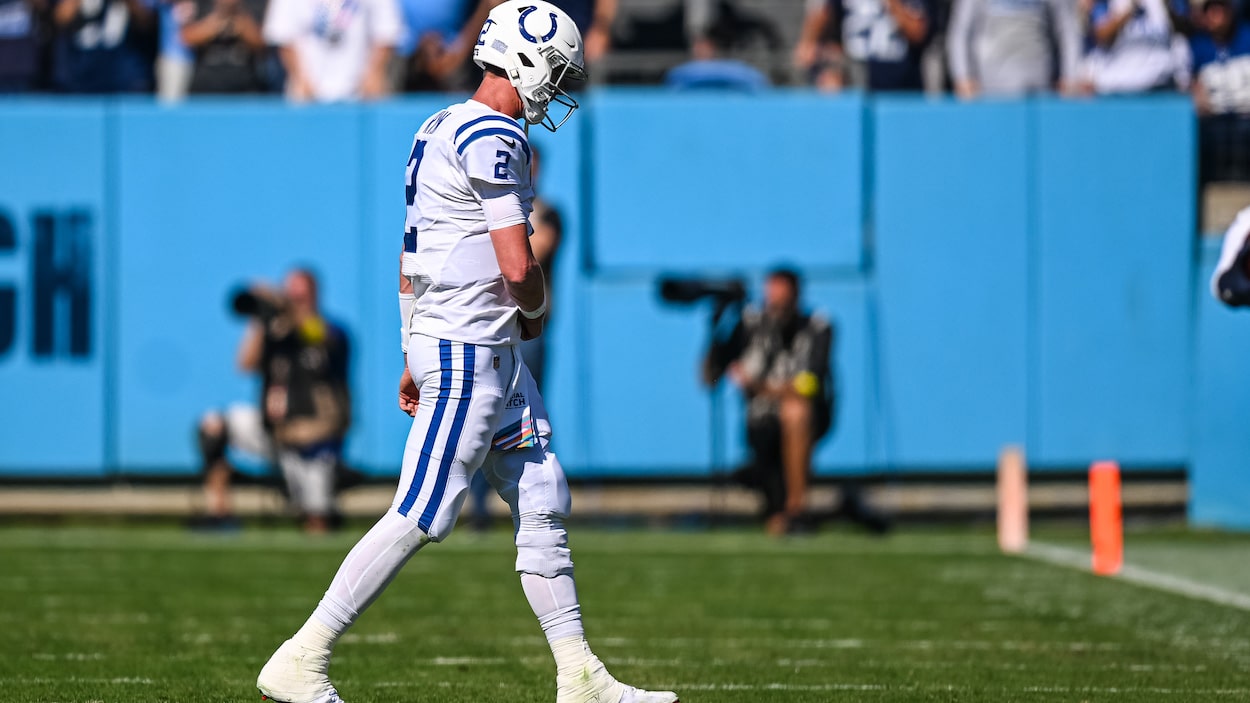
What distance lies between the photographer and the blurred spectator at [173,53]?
47.5 ft

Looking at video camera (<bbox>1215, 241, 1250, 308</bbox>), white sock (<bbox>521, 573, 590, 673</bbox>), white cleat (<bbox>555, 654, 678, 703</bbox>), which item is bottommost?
white cleat (<bbox>555, 654, 678, 703</bbox>)

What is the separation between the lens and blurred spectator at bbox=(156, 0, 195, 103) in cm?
1449

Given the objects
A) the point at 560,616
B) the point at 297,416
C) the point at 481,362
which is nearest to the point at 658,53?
the point at 297,416

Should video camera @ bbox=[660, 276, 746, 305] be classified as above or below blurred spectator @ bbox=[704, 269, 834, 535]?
above

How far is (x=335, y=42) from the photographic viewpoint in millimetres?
14211

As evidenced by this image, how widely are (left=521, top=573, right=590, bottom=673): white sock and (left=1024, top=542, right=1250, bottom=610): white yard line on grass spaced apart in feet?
14.7

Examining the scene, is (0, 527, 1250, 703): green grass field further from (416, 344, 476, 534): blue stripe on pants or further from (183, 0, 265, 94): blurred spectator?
(183, 0, 265, 94): blurred spectator

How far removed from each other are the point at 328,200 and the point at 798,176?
11.7ft

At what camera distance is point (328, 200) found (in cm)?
1386

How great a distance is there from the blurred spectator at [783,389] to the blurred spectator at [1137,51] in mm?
3281

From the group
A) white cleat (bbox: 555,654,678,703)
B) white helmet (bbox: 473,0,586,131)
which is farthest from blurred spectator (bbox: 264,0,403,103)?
white cleat (bbox: 555,654,678,703)

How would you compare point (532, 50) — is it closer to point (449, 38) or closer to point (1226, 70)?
point (449, 38)

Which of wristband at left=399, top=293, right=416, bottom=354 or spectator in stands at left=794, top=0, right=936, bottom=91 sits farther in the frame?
spectator in stands at left=794, top=0, right=936, bottom=91

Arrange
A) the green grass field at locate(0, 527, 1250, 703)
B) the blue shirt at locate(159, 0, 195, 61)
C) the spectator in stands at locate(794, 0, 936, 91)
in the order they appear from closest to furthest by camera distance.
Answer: the green grass field at locate(0, 527, 1250, 703), the spectator in stands at locate(794, 0, 936, 91), the blue shirt at locate(159, 0, 195, 61)
